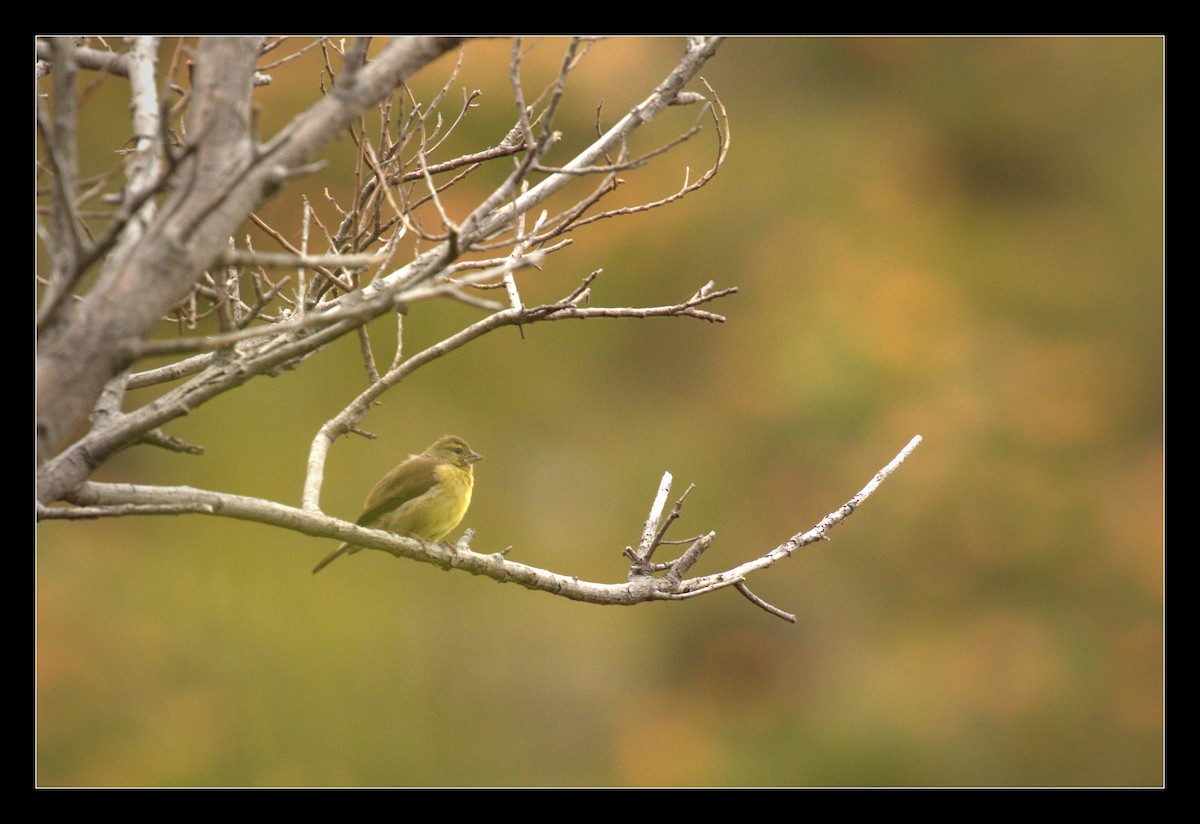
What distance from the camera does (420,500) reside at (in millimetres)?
5902

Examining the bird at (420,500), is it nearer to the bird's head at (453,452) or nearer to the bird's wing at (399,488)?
the bird's wing at (399,488)

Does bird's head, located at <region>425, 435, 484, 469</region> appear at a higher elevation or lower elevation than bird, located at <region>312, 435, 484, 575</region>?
higher

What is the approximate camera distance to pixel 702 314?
3918mm

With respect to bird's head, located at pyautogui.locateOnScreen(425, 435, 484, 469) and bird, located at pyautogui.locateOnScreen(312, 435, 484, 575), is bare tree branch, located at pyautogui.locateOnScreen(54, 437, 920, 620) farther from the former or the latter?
bird's head, located at pyautogui.locateOnScreen(425, 435, 484, 469)

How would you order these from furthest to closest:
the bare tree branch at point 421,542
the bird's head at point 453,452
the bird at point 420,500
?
the bird's head at point 453,452
the bird at point 420,500
the bare tree branch at point 421,542

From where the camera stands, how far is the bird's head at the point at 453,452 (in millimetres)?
6487

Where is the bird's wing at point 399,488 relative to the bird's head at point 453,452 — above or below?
below

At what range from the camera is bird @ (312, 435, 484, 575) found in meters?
5.89

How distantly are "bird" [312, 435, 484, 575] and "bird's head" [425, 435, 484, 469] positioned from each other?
179mm

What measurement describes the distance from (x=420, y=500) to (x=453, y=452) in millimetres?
729

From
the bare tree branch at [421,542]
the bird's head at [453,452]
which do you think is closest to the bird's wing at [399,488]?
the bird's head at [453,452]

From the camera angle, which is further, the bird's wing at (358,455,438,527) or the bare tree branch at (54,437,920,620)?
the bird's wing at (358,455,438,527)

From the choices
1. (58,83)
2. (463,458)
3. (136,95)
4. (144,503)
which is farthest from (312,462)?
(463,458)

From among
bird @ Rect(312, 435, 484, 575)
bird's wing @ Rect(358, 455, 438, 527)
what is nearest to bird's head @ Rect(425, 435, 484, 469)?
bird @ Rect(312, 435, 484, 575)
